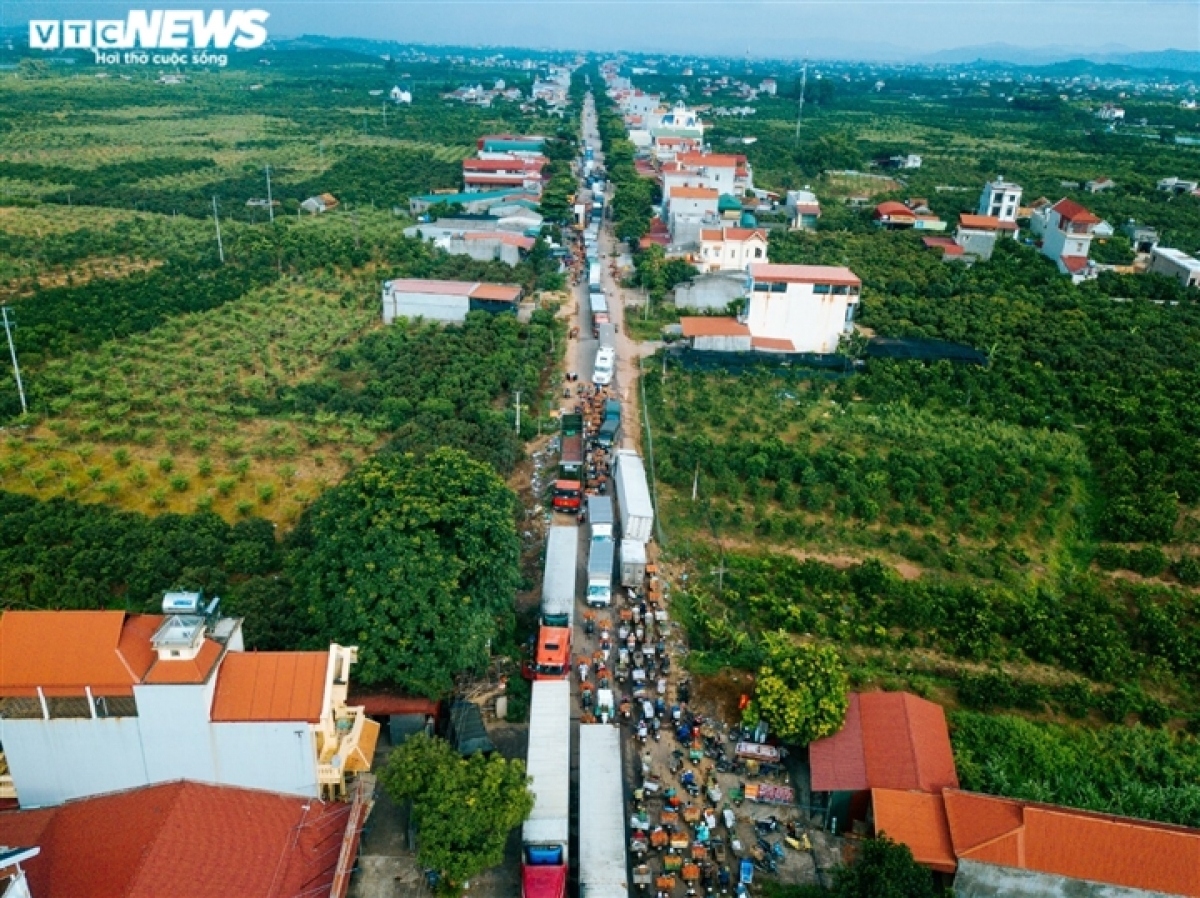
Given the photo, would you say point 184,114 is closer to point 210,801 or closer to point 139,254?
point 139,254

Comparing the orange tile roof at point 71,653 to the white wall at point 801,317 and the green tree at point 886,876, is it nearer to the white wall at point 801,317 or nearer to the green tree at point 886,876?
the green tree at point 886,876

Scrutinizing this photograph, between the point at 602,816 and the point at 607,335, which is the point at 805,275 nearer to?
the point at 607,335

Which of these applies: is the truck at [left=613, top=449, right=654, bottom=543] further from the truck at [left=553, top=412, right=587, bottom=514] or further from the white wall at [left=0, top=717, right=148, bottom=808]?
the white wall at [left=0, top=717, right=148, bottom=808]

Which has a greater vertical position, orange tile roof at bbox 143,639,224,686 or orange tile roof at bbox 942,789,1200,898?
orange tile roof at bbox 143,639,224,686

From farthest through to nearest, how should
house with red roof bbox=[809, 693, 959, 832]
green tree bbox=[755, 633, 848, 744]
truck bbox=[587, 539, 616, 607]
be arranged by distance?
truck bbox=[587, 539, 616, 607] → green tree bbox=[755, 633, 848, 744] → house with red roof bbox=[809, 693, 959, 832]

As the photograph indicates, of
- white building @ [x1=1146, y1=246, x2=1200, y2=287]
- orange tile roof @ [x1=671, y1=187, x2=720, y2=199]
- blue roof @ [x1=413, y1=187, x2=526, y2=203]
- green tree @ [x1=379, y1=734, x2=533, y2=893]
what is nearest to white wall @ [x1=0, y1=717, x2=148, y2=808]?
green tree @ [x1=379, y1=734, x2=533, y2=893]

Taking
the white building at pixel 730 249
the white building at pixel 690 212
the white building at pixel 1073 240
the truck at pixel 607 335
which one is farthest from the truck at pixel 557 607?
the white building at pixel 1073 240
